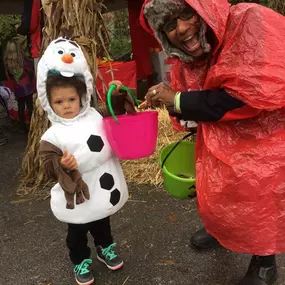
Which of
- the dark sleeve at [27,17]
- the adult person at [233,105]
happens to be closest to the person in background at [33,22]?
the dark sleeve at [27,17]

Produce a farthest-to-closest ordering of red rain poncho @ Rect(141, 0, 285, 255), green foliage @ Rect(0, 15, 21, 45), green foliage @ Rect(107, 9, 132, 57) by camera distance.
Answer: green foliage @ Rect(107, 9, 132, 57) < green foliage @ Rect(0, 15, 21, 45) < red rain poncho @ Rect(141, 0, 285, 255)

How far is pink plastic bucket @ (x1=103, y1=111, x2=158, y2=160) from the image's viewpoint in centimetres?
186

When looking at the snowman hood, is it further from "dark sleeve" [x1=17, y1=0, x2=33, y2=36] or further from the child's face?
"dark sleeve" [x1=17, y1=0, x2=33, y2=36]

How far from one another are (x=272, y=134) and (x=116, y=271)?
54.2 inches

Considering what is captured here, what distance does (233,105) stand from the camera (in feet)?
5.74

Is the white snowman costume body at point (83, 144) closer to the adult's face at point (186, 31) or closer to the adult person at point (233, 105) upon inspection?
the adult person at point (233, 105)

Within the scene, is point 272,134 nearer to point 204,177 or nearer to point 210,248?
point 204,177

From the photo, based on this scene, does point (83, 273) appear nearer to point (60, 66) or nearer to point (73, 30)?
point (60, 66)

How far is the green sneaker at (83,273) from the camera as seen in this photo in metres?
2.39

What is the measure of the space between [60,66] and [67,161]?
1.63 ft

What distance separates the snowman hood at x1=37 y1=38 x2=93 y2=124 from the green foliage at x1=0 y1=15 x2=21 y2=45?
16.7 feet

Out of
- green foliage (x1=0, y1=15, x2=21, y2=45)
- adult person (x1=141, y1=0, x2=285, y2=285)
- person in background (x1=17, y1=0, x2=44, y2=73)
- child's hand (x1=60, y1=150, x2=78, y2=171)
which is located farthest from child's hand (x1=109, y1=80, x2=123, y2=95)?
green foliage (x1=0, y1=15, x2=21, y2=45)

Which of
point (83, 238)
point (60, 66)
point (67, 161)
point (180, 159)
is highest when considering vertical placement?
point (60, 66)

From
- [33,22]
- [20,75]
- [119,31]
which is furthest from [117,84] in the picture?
[119,31]
